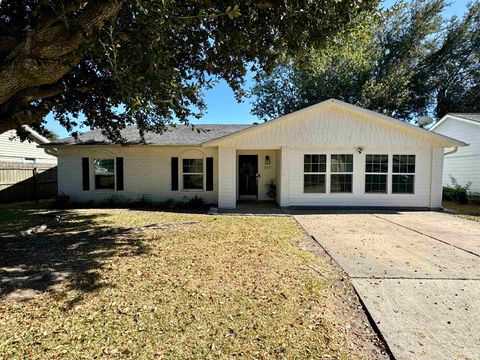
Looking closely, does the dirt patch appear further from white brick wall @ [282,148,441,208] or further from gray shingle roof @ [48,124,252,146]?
gray shingle roof @ [48,124,252,146]

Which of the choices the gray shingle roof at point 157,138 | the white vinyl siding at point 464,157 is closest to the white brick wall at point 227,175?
the gray shingle roof at point 157,138

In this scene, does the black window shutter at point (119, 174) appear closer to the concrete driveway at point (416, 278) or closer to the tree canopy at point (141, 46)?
the tree canopy at point (141, 46)

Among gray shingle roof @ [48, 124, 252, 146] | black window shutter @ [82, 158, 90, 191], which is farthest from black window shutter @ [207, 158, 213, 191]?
black window shutter @ [82, 158, 90, 191]

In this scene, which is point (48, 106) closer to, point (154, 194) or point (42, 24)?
point (42, 24)

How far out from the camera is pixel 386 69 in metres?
24.9

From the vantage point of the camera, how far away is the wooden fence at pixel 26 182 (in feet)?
45.4

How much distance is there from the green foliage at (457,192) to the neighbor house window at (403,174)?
16.1 feet

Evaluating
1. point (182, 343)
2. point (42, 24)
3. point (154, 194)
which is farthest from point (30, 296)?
point (154, 194)

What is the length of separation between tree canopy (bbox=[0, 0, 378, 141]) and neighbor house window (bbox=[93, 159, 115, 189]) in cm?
386

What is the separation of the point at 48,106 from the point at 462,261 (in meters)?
10.9

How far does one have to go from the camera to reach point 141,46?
511 cm

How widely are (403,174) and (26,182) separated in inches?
733

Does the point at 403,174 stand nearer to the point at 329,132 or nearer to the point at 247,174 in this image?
the point at 329,132

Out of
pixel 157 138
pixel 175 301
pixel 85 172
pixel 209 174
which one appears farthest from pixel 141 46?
pixel 85 172
